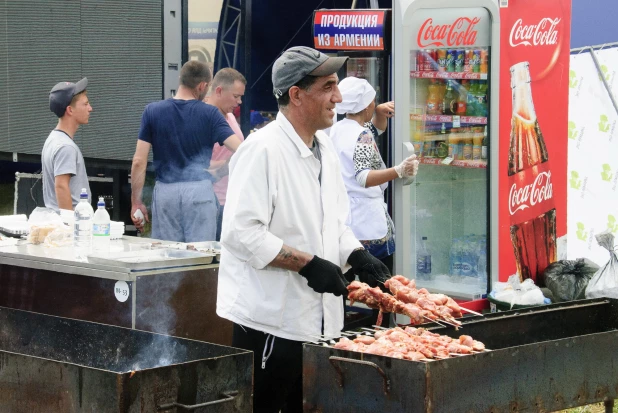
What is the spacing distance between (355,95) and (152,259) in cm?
245

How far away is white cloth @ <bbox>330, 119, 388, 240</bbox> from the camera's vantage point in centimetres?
697

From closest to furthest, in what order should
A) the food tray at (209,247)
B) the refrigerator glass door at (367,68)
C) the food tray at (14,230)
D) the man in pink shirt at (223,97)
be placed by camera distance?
1. the food tray at (209,247)
2. the food tray at (14,230)
3. the man in pink shirt at (223,97)
4. the refrigerator glass door at (367,68)

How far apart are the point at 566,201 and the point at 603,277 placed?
1190 mm

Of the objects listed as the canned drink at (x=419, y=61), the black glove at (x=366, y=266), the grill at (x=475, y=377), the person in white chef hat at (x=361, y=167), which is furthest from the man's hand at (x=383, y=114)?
the black glove at (x=366, y=266)

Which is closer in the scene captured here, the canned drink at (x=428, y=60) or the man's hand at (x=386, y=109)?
the canned drink at (x=428, y=60)

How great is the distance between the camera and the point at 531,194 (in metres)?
7.99

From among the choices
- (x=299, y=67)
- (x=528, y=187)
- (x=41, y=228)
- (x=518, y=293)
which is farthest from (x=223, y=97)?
(x=299, y=67)

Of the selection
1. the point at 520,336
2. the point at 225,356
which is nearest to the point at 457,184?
the point at 520,336

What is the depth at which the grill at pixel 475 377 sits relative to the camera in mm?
3684

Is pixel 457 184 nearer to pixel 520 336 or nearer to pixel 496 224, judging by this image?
pixel 496 224

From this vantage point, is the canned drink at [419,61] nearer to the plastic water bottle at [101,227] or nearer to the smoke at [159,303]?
the plastic water bottle at [101,227]

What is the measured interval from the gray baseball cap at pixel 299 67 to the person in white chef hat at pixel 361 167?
8.76 ft

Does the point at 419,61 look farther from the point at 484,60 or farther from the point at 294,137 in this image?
the point at 294,137

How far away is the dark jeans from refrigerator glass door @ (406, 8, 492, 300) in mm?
3079
